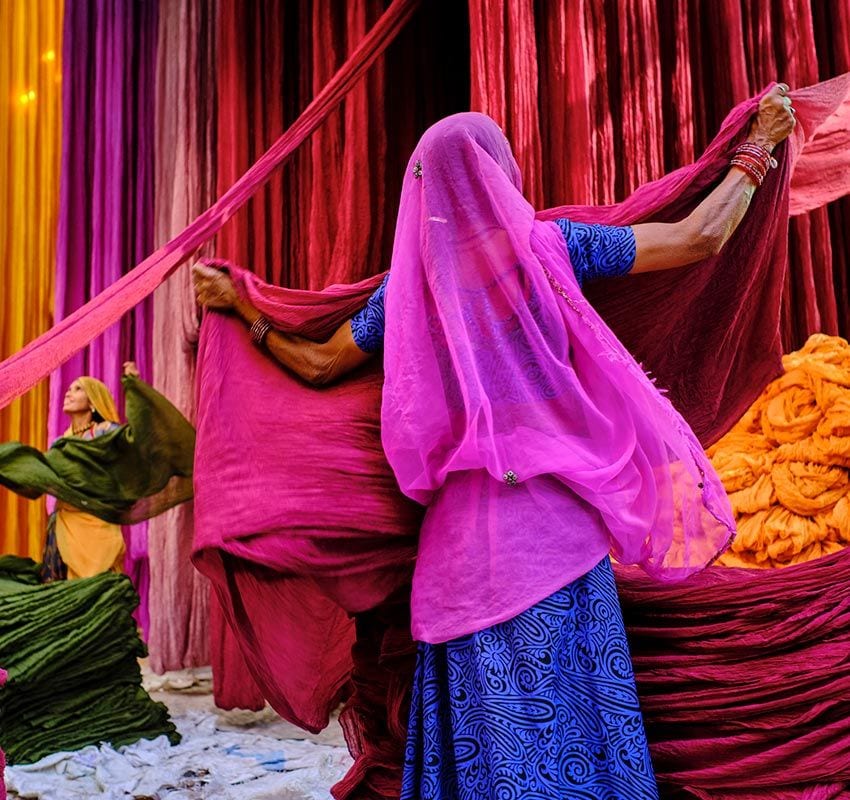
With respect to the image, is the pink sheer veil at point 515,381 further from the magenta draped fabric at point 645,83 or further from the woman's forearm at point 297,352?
the magenta draped fabric at point 645,83

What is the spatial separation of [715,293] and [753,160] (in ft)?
0.81

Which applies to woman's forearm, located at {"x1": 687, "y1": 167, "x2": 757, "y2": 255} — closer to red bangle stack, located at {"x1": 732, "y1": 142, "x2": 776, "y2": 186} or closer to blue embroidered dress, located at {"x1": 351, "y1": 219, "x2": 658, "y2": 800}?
red bangle stack, located at {"x1": 732, "y1": 142, "x2": 776, "y2": 186}

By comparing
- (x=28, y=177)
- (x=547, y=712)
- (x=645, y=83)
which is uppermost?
(x=28, y=177)

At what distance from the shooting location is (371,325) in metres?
1.57

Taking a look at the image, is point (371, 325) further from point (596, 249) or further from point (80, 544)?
point (80, 544)

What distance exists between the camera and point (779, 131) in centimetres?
153

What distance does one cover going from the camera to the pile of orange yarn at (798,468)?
2.25 metres

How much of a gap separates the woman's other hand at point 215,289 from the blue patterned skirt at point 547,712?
0.75 metres

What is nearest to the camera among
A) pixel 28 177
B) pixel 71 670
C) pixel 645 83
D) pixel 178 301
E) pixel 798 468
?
pixel 798 468

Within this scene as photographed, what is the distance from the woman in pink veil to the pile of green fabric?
184 centimetres

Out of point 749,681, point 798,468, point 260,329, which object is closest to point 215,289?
point 260,329

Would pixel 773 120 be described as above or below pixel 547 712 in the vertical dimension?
above

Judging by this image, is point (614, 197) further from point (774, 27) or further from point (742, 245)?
point (742, 245)

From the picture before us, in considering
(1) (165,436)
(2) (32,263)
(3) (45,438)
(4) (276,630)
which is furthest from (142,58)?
(4) (276,630)
